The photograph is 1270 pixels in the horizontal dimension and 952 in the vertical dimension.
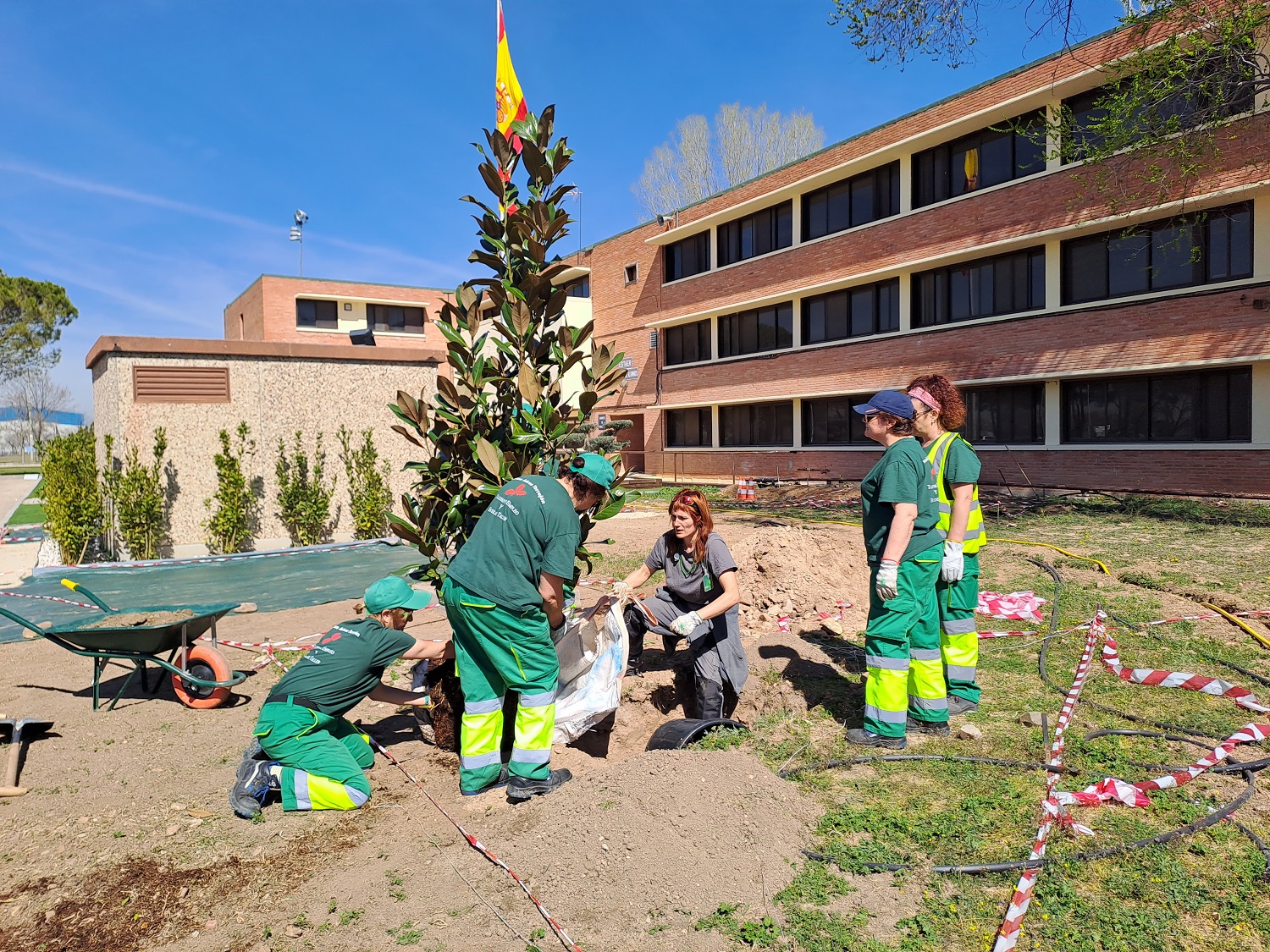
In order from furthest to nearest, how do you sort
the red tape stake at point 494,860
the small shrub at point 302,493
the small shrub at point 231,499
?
the small shrub at point 302,493 → the small shrub at point 231,499 → the red tape stake at point 494,860

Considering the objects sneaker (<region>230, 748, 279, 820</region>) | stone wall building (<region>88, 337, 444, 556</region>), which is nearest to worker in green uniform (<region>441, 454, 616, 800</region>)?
sneaker (<region>230, 748, 279, 820</region>)

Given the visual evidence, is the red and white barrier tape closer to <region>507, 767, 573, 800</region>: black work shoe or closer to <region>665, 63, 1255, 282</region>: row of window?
<region>507, 767, 573, 800</region>: black work shoe

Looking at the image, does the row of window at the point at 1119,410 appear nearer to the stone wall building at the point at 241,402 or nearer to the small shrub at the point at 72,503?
the stone wall building at the point at 241,402

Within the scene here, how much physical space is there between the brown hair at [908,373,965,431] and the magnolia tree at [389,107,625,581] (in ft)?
5.91

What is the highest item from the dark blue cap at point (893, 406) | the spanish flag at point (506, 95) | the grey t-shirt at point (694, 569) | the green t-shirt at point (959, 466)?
the spanish flag at point (506, 95)

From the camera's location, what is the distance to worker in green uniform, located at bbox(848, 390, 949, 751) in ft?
12.9

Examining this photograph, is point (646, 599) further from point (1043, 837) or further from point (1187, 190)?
point (1187, 190)

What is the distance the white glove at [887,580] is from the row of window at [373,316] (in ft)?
126

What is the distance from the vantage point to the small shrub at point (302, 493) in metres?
11.8

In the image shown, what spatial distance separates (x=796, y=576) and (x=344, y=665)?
4465 millimetres

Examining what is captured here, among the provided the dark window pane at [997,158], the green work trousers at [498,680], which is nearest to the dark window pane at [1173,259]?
the dark window pane at [997,158]

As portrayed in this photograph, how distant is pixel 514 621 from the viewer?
3654 mm

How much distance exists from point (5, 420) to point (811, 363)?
84.2m

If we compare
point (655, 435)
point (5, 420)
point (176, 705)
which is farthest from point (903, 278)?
point (5, 420)
